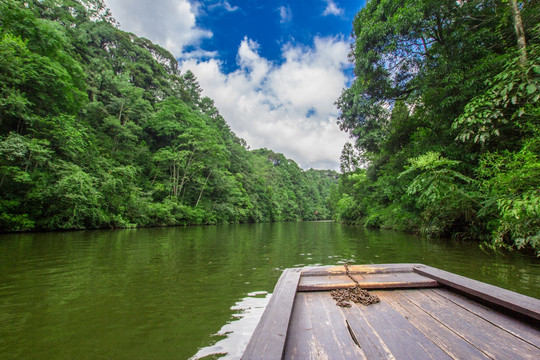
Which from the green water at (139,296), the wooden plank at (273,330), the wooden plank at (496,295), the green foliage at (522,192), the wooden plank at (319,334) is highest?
the green foliage at (522,192)

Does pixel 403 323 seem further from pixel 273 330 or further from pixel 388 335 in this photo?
pixel 273 330

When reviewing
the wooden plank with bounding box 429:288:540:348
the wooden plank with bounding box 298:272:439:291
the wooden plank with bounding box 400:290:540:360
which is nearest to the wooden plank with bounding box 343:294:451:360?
the wooden plank with bounding box 400:290:540:360

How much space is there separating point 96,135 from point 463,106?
23.3 meters

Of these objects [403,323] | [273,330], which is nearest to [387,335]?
[403,323]

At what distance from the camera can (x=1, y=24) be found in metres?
11.5

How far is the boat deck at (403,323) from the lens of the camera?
117 cm

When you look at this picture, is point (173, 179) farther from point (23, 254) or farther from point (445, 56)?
point (445, 56)

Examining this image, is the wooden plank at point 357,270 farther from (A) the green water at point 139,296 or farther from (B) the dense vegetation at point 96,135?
(B) the dense vegetation at point 96,135

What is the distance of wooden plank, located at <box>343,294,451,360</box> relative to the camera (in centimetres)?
117

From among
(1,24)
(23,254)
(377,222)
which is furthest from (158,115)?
(377,222)

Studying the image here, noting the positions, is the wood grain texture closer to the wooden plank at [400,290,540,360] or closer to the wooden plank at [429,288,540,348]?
the wooden plank at [400,290,540,360]

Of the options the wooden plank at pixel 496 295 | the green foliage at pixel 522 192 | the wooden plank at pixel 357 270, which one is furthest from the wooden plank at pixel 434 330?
the green foliage at pixel 522 192

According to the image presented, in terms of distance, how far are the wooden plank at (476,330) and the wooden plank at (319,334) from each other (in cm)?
68

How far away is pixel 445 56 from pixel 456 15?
1.20 m
